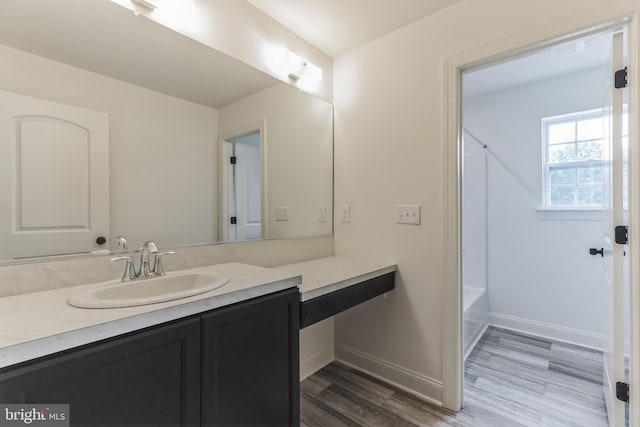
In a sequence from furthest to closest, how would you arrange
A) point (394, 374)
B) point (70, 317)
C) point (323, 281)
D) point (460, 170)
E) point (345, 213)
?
point (345, 213), point (394, 374), point (460, 170), point (323, 281), point (70, 317)

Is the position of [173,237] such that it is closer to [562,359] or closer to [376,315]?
[376,315]

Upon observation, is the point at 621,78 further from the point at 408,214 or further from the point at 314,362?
the point at 314,362

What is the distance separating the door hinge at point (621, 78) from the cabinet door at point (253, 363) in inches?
67.5

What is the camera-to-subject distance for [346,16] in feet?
5.95

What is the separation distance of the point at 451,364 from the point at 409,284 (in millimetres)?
492

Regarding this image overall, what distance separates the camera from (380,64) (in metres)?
2.01

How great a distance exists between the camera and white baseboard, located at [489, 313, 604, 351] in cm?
248

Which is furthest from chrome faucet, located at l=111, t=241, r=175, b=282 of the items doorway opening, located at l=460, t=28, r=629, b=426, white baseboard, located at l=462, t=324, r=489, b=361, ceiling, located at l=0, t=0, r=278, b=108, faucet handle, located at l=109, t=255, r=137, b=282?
white baseboard, located at l=462, t=324, r=489, b=361

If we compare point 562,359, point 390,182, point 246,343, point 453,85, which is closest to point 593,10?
point 453,85

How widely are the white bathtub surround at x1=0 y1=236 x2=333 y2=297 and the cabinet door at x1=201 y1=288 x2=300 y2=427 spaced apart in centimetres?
56

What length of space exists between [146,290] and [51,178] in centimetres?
55

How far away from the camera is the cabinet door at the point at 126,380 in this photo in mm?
707

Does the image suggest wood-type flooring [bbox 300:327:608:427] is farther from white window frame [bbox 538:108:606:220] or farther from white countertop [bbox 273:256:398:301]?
white window frame [bbox 538:108:606:220]

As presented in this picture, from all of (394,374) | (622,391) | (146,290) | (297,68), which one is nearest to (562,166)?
(622,391)
